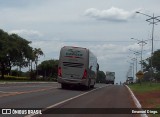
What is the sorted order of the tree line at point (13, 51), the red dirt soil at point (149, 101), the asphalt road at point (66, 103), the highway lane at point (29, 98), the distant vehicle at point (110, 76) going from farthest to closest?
1. the distant vehicle at point (110, 76)
2. the tree line at point (13, 51)
3. the red dirt soil at point (149, 101)
4. the highway lane at point (29, 98)
5. the asphalt road at point (66, 103)

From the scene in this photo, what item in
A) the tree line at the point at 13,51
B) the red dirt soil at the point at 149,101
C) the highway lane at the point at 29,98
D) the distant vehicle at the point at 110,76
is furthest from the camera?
the distant vehicle at the point at 110,76

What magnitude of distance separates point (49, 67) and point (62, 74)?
352 feet

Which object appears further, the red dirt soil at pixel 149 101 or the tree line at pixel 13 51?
the tree line at pixel 13 51

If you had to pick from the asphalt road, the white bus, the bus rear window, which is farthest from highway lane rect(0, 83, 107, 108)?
the bus rear window

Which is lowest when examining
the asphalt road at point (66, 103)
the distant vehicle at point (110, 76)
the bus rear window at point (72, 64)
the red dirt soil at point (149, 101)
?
the red dirt soil at point (149, 101)

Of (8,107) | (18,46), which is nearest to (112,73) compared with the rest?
(18,46)

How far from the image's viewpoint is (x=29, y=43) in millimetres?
97062

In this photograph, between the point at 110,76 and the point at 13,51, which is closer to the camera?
the point at 13,51

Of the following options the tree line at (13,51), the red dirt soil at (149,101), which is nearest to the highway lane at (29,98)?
the red dirt soil at (149,101)

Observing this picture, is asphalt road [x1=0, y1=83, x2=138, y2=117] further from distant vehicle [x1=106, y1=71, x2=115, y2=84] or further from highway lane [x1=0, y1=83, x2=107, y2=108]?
distant vehicle [x1=106, y1=71, x2=115, y2=84]

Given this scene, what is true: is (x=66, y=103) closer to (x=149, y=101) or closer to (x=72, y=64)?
(x=149, y=101)

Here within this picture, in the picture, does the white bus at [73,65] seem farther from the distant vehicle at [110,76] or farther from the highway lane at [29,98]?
the distant vehicle at [110,76]

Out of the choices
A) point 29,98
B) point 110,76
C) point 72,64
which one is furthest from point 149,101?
point 110,76

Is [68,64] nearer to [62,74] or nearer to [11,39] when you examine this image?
[62,74]
